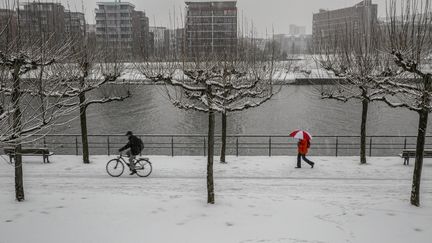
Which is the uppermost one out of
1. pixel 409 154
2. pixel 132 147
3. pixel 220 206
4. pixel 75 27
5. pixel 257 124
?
pixel 75 27

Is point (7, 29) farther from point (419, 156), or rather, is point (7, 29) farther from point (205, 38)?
point (419, 156)

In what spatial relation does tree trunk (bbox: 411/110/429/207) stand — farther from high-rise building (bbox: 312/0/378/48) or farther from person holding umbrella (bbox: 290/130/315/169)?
high-rise building (bbox: 312/0/378/48)

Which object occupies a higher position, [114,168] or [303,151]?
[303,151]

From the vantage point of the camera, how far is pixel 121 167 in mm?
13031

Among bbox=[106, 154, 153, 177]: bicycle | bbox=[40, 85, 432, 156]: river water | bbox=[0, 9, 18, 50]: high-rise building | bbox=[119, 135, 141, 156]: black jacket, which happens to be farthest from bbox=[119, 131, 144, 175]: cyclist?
bbox=[40, 85, 432, 156]: river water

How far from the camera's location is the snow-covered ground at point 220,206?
8125mm

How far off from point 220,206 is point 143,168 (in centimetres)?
394

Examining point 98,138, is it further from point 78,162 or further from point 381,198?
point 381,198

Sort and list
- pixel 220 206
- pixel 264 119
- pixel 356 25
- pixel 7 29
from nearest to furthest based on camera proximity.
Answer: pixel 7 29, pixel 220 206, pixel 356 25, pixel 264 119

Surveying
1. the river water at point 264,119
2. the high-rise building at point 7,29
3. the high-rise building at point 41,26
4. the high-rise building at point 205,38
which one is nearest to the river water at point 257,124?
the river water at point 264,119

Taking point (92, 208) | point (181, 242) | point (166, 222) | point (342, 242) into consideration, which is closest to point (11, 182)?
point (92, 208)

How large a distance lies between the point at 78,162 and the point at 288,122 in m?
23.5

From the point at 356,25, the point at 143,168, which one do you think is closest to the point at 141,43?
the point at 143,168

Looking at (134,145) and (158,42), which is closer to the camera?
(134,145)
